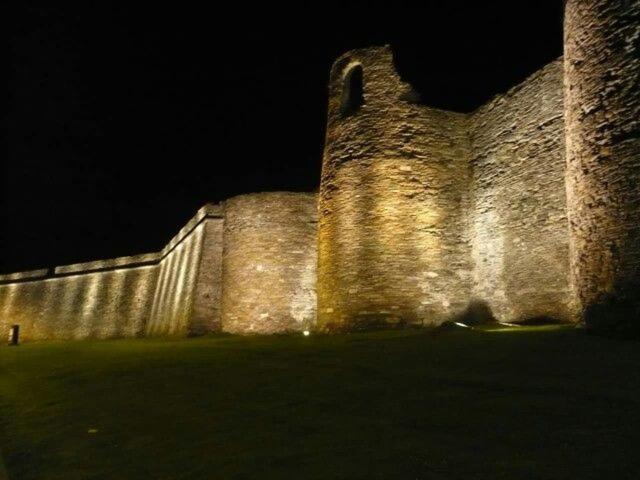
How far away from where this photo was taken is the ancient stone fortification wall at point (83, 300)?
27203 millimetres

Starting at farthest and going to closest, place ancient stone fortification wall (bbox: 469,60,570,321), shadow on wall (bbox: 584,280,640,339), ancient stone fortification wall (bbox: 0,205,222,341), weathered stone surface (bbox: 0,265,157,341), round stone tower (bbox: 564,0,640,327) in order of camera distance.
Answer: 1. weathered stone surface (bbox: 0,265,157,341)
2. ancient stone fortification wall (bbox: 0,205,222,341)
3. ancient stone fortification wall (bbox: 469,60,570,321)
4. round stone tower (bbox: 564,0,640,327)
5. shadow on wall (bbox: 584,280,640,339)

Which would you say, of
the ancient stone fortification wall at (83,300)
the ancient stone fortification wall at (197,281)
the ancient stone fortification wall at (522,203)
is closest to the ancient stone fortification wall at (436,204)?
the ancient stone fortification wall at (522,203)

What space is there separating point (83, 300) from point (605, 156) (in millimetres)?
27462

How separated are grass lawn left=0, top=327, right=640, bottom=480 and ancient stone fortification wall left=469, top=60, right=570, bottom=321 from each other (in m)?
3.18

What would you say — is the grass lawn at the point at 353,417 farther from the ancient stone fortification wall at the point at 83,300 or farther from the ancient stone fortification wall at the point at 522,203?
the ancient stone fortification wall at the point at 83,300

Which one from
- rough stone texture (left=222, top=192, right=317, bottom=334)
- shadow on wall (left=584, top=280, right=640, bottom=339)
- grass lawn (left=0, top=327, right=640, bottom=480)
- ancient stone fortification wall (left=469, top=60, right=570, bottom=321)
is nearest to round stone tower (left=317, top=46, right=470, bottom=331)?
ancient stone fortification wall (left=469, top=60, right=570, bottom=321)

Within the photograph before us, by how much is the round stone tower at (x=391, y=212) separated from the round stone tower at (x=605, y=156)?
4.85m

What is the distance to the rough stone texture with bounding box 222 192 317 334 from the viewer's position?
56.9 feet

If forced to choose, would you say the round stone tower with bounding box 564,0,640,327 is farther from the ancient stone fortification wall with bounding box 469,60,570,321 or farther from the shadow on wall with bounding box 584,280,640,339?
the ancient stone fortification wall with bounding box 469,60,570,321

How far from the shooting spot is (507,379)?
5.34m

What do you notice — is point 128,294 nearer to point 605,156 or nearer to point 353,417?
point 605,156

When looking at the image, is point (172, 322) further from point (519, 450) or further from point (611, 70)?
point (519, 450)

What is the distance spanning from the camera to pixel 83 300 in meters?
29.5

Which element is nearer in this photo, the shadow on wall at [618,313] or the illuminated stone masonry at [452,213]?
the shadow on wall at [618,313]
